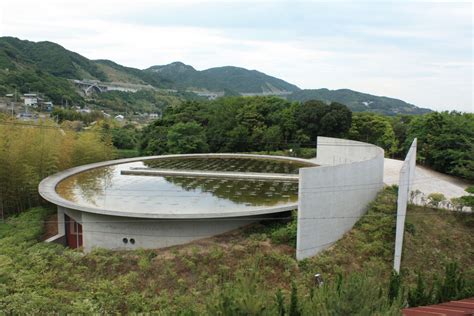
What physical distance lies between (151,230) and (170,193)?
284 cm

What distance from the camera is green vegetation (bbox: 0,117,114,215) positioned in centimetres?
1205

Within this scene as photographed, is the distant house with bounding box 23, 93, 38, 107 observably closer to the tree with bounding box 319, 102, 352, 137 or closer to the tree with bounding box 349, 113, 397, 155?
the tree with bounding box 319, 102, 352, 137

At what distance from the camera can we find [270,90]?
130 m

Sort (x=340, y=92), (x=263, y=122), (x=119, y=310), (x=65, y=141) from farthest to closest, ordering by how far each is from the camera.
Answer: (x=340, y=92)
(x=263, y=122)
(x=65, y=141)
(x=119, y=310)

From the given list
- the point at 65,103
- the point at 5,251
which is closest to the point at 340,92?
the point at 65,103

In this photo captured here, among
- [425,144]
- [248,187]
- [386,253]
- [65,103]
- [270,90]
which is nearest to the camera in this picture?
[386,253]

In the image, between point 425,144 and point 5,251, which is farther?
point 425,144

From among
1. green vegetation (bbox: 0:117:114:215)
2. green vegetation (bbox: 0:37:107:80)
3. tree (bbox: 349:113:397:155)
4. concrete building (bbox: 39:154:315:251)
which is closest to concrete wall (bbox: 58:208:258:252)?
concrete building (bbox: 39:154:315:251)

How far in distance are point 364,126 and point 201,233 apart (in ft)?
62.9

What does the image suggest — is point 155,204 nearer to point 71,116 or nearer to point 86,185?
point 86,185

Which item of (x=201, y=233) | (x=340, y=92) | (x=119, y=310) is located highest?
(x=340, y=92)

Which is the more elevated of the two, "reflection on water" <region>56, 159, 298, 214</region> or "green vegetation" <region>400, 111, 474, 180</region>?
"green vegetation" <region>400, 111, 474, 180</region>

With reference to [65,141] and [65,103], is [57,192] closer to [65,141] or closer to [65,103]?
[65,141]

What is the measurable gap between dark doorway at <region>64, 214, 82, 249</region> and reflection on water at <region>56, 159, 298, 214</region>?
2.53ft
